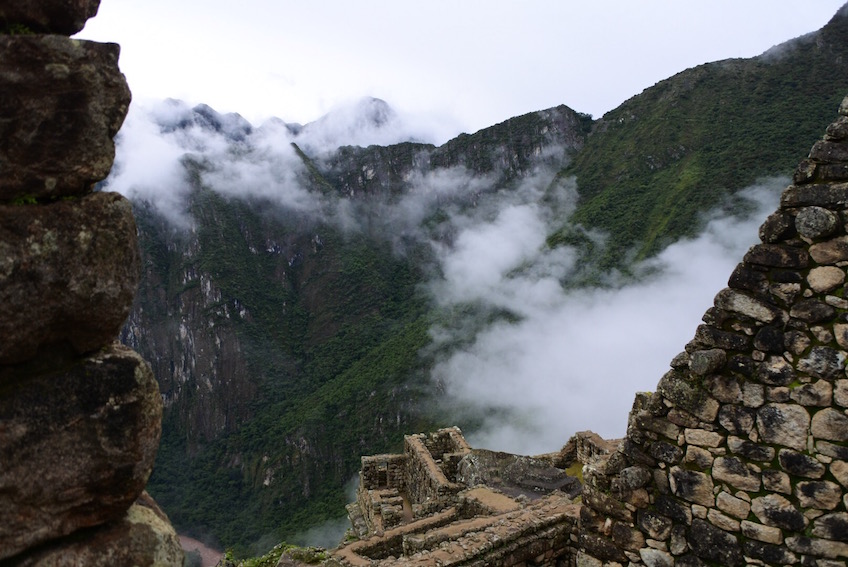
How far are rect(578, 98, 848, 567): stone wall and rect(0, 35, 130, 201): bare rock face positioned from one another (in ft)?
14.1

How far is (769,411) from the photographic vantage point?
403cm

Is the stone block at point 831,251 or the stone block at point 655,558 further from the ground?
the stone block at point 831,251

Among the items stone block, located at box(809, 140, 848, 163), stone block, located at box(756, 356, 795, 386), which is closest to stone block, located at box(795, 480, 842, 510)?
stone block, located at box(756, 356, 795, 386)

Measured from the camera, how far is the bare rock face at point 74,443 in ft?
8.18

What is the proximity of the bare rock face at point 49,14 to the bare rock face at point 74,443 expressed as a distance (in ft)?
5.49

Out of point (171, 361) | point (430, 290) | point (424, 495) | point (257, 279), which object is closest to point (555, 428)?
point (424, 495)

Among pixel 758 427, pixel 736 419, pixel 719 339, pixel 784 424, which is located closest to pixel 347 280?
pixel 719 339

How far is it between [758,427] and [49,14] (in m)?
5.19

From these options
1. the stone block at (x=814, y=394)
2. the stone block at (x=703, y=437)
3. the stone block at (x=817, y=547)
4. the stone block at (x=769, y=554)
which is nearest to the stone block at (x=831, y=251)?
the stone block at (x=814, y=394)

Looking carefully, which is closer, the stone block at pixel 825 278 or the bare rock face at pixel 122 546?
the bare rock face at pixel 122 546

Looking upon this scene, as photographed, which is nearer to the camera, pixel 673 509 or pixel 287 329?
pixel 673 509

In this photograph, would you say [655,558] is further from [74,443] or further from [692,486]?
[74,443]

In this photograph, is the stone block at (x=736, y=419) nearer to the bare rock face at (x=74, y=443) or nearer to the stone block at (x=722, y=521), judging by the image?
the stone block at (x=722, y=521)

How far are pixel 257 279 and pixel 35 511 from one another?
16629 cm
